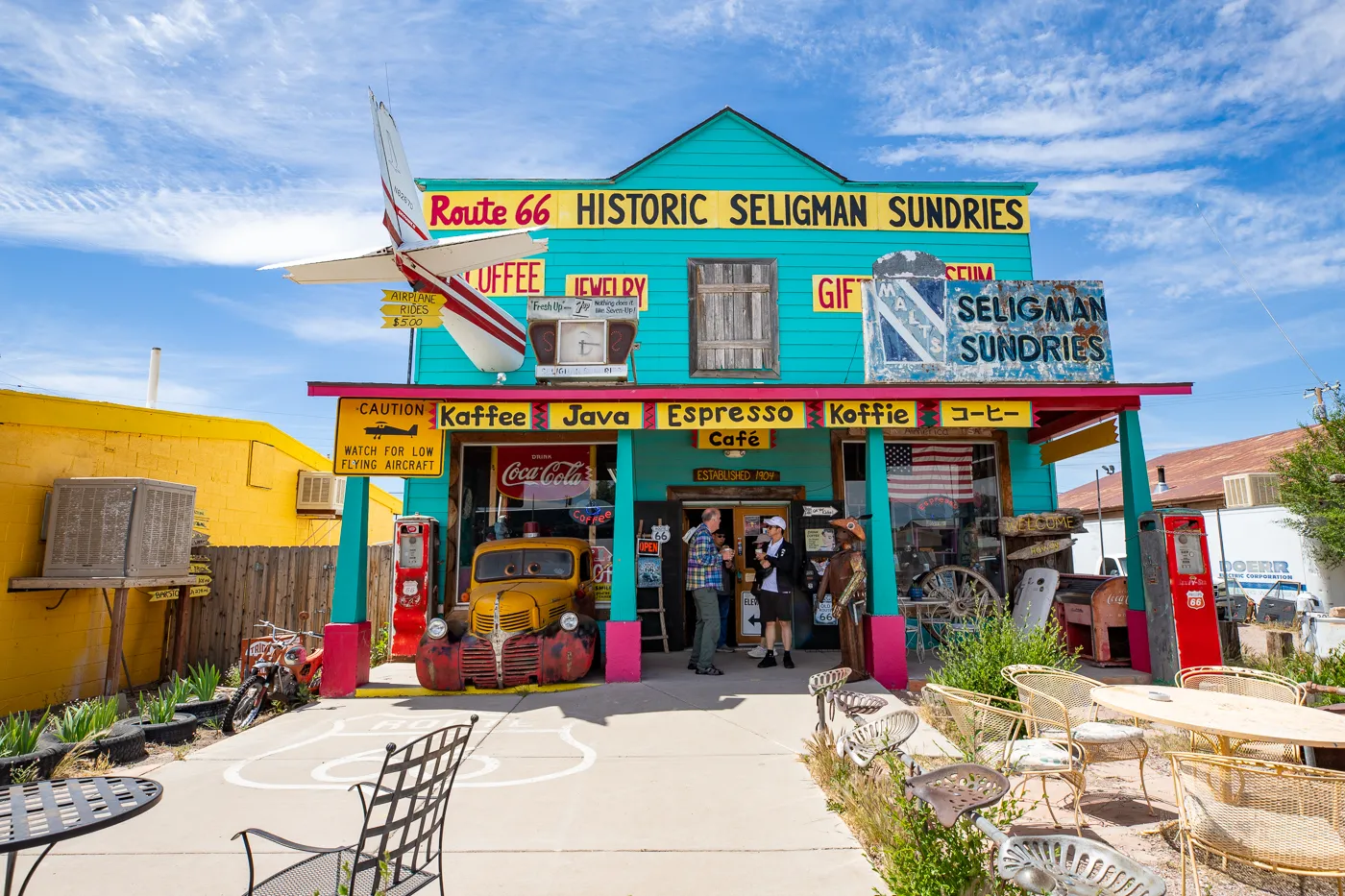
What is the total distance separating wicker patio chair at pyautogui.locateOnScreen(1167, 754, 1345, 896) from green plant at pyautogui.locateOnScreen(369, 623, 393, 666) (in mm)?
10083

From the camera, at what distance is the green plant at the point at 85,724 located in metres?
6.48

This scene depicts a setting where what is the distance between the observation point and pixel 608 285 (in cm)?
1261

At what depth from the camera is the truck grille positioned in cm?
881

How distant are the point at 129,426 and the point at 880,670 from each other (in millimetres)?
11295

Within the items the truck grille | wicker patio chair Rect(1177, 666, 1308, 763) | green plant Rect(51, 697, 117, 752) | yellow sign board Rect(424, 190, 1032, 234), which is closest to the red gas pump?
the truck grille

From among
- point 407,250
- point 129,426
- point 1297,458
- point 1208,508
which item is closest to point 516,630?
point 407,250

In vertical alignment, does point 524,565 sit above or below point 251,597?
above

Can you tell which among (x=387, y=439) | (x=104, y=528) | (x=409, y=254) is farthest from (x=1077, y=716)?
(x=104, y=528)

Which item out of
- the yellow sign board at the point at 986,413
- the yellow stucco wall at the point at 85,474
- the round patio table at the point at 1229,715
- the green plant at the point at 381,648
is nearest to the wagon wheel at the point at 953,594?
the yellow sign board at the point at 986,413

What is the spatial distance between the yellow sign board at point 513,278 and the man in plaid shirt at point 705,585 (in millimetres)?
5365

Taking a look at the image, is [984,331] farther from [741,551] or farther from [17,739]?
[17,739]

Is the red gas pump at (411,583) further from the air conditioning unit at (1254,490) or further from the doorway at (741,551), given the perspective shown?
the air conditioning unit at (1254,490)

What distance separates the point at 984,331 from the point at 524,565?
6.78 metres

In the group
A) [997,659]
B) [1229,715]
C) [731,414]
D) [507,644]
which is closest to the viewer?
[1229,715]
